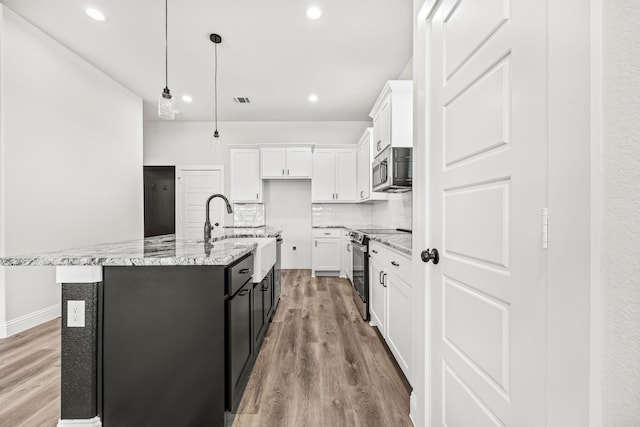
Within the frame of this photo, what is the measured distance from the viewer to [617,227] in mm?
558

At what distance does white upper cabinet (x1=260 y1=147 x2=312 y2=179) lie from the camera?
5.46m

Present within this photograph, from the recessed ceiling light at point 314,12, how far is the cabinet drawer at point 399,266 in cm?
226

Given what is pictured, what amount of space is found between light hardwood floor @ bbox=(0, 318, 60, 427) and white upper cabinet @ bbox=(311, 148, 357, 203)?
3.97 metres

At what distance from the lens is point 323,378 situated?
6.78 ft

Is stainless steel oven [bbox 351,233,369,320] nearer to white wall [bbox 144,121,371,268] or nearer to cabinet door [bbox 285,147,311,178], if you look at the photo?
cabinet door [bbox 285,147,311,178]

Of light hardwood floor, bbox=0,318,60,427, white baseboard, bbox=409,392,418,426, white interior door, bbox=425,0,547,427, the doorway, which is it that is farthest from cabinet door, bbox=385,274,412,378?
the doorway

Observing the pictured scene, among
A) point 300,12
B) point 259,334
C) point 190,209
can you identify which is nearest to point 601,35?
point 259,334

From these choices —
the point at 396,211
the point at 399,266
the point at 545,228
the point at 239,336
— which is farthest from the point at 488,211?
the point at 396,211

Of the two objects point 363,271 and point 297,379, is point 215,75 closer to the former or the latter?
point 363,271

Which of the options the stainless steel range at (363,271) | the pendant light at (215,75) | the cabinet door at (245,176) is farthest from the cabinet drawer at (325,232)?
the pendant light at (215,75)

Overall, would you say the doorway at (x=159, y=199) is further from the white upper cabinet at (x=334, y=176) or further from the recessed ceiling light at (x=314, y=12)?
the recessed ceiling light at (x=314, y=12)

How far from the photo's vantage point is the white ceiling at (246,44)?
274cm

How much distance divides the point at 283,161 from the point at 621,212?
5.16 meters

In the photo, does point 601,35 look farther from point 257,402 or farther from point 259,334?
point 259,334
